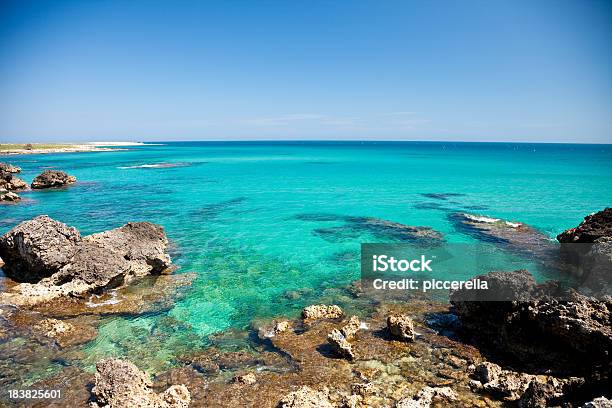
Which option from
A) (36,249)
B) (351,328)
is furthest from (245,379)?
(36,249)

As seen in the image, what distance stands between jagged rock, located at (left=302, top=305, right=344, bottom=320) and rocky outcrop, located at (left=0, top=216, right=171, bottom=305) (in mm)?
8759

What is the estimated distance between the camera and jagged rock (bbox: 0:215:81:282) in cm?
1642

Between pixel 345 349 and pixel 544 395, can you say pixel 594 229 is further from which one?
pixel 345 349

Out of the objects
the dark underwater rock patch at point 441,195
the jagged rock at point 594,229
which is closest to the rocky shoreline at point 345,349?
the jagged rock at point 594,229

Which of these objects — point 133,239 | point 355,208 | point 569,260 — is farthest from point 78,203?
point 569,260

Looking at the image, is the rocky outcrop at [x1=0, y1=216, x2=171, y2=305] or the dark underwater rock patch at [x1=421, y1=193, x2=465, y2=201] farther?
the dark underwater rock patch at [x1=421, y1=193, x2=465, y2=201]

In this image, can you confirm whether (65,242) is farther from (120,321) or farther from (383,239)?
(383,239)

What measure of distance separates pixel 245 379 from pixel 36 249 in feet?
41.7

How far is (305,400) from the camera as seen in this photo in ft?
29.3

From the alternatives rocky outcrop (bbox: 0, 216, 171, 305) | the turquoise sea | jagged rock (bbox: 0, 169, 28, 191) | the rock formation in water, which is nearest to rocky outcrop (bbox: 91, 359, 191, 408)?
the turquoise sea

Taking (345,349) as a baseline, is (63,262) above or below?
above

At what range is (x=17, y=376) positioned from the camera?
1022 cm

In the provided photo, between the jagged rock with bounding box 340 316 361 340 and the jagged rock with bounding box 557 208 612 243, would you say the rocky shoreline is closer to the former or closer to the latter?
the jagged rock with bounding box 340 316 361 340

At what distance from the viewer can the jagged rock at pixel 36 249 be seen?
16422 millimetres
